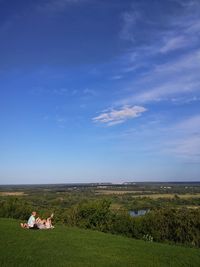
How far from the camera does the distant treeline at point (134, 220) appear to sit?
111ft

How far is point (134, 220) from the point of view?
38281 millimetres

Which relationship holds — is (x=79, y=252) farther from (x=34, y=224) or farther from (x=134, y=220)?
(x=134, y=220)

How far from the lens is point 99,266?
14852mm

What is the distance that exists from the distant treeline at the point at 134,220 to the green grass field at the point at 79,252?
1289cm

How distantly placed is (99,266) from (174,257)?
176 inches

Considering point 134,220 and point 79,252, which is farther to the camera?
point 134,220

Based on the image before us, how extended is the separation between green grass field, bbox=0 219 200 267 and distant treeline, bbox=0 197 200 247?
1289 cm

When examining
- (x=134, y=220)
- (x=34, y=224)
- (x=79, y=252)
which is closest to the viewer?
(x=79, y=252)

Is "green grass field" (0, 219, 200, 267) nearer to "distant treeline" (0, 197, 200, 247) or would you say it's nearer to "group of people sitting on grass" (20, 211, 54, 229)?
"group of people sitting on grass" (20, 211, 54, 229)

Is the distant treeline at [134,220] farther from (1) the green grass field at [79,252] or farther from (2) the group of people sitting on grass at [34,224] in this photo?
(1) the green grass field at [79,252]

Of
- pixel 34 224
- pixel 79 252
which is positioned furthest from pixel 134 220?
pixel 79 252

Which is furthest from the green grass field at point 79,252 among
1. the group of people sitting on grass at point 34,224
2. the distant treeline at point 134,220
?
the distant treeline at point 134,220

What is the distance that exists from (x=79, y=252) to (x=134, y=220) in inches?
844

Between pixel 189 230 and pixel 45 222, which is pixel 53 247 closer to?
pixel 45 222
